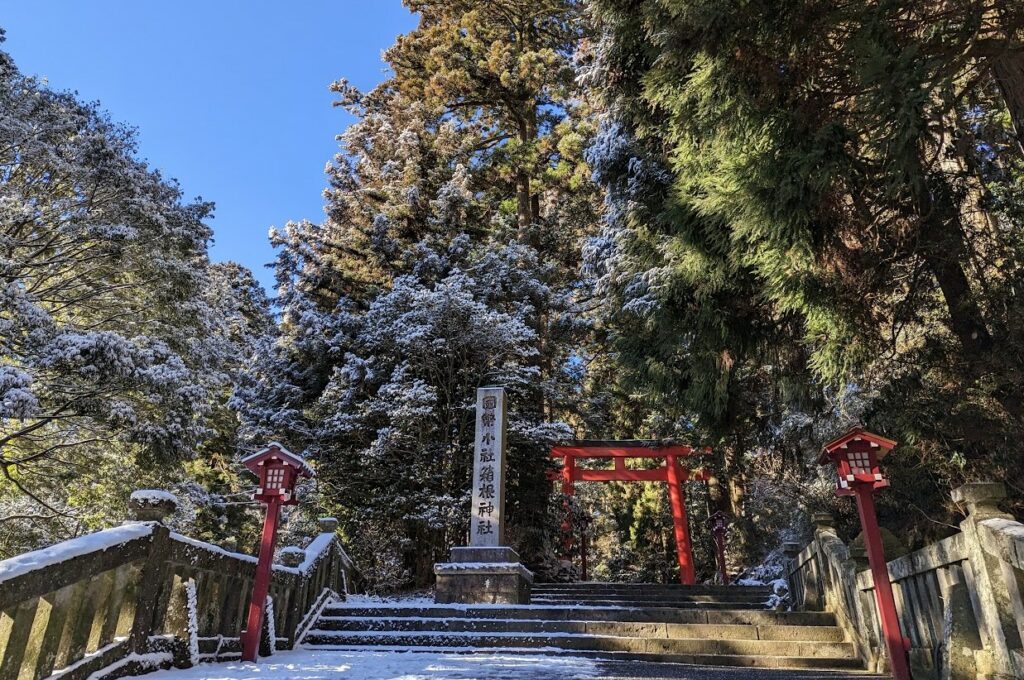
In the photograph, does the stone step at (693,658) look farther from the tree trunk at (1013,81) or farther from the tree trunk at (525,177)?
the tree trunk at (525,177)

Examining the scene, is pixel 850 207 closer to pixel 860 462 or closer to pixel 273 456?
pixel 860 462

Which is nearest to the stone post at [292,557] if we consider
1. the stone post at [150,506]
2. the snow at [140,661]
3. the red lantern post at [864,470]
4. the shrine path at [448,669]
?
the shrine path at [448,669]

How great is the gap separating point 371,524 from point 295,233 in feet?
22.9

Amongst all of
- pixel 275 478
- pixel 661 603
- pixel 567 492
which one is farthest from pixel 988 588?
pixel 567 492

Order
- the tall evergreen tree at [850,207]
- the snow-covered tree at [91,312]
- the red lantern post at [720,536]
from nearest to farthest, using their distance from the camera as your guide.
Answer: the tall evergreen tree at [850,207], the snow-covered tree at [91,312], the red lantern post at [720,536]

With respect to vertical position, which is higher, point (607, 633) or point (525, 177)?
point (525, 177)

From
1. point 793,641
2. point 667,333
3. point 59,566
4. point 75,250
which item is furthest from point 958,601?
point 75,250

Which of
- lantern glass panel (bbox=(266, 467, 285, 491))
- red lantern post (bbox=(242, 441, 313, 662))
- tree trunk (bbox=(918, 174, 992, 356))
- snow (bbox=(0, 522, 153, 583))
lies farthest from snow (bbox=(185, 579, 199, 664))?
tree trunk (bbox=(918, 174, 992, 356))

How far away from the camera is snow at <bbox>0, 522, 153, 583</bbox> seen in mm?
2619

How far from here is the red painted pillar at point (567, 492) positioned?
12.6 metres

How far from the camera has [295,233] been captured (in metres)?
14.0

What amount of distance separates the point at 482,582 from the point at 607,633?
2191 millimetres

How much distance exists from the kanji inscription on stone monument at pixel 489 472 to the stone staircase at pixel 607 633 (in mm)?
1575

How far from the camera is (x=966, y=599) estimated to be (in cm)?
326
